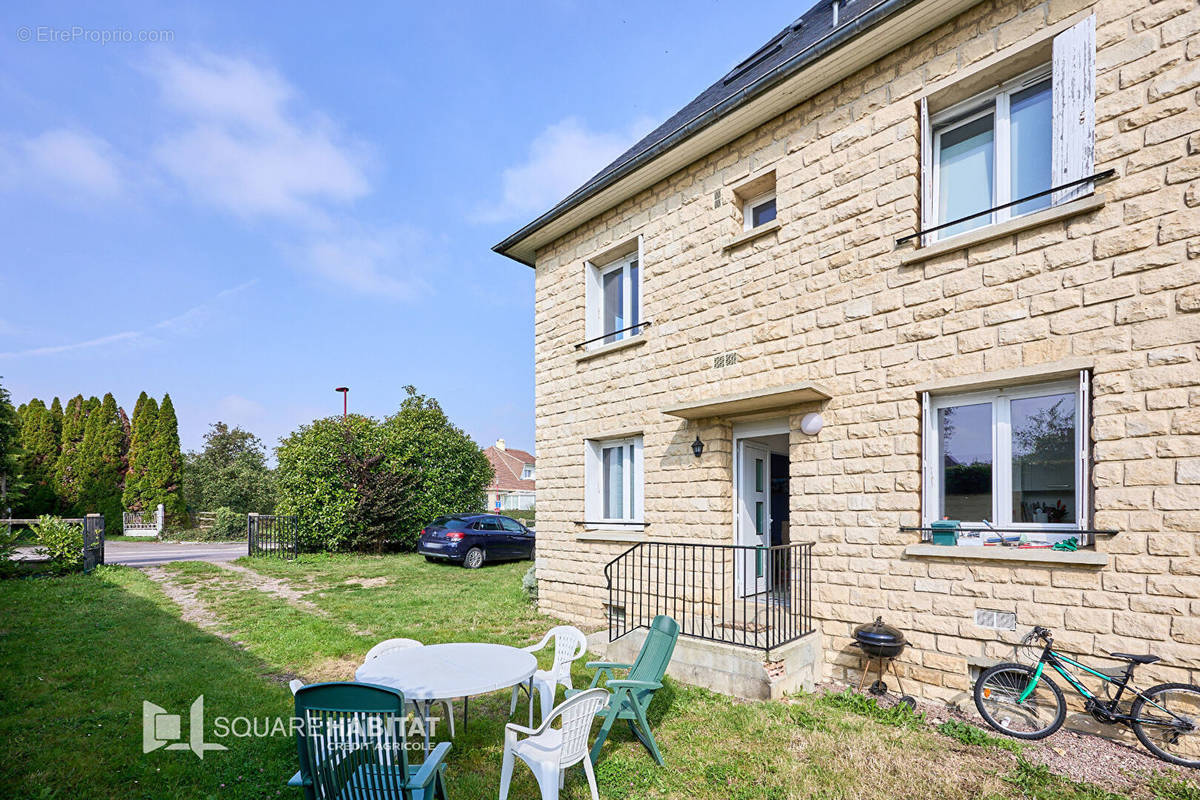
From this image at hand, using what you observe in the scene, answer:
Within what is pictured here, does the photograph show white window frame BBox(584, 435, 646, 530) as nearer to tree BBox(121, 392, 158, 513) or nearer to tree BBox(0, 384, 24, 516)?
tree BBox(0, 384, 24, 516)

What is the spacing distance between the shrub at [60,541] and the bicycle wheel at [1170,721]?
55.0 ft

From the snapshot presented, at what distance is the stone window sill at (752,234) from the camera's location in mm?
6461

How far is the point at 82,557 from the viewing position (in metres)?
12.2

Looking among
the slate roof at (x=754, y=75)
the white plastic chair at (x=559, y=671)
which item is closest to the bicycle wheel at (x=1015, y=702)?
the white plastic chair at (x=559, y=671)

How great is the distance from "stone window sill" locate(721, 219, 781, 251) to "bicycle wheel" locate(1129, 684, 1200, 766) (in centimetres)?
500

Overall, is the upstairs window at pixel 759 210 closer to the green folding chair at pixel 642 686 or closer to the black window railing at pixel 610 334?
the black window railing at pixel 610 334

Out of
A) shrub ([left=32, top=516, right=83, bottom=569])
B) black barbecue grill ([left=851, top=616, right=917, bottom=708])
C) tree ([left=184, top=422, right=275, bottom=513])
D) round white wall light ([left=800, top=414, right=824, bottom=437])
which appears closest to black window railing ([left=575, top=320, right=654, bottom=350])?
round white wall light ([left=800, top=414, right=824, bottom=437])

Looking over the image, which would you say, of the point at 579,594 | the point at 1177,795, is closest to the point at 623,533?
the point at 579,594

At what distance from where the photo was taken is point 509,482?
154 ft

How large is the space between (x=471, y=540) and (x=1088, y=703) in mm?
13000

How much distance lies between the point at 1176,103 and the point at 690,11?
19.5 ft

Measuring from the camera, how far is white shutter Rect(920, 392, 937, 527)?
5121 millimetres

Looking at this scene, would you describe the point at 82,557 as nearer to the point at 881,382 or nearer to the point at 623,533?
the point at 623,533

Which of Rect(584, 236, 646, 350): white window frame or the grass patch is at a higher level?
Rect(584, 236, 646, 350): white window frame
